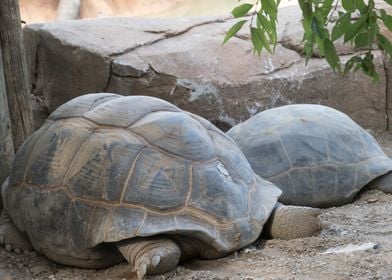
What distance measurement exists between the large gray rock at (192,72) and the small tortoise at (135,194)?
202cm

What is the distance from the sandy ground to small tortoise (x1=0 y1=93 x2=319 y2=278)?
0.06 m

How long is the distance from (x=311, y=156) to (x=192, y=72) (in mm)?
1664

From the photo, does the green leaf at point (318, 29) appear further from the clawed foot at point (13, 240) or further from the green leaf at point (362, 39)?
the clawed foot at point (13, 240)

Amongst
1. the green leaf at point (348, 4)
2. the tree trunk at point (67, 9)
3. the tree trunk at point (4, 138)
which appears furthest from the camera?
the tree trunk at point (67, 9)

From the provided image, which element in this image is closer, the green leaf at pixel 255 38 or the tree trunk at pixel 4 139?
the green leaf at pixel 255 38

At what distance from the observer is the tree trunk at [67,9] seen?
15.0 metres

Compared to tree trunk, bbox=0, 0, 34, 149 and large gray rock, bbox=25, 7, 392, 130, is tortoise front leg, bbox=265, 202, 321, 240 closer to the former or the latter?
tree trunk, bbox=0, 0, 34, 149

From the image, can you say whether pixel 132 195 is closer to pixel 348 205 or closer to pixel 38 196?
pixel 38 196

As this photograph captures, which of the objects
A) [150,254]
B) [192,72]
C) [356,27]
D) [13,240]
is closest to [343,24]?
[356,27]

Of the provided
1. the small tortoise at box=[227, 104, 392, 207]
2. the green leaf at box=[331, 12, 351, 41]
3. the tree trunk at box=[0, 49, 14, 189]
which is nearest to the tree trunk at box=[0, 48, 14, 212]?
the tree trunk at box=[0, 49, 14, 189]

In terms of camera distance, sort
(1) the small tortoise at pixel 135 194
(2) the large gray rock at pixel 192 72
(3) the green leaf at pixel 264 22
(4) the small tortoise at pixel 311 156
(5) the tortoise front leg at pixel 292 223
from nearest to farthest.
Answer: (3) the green leaf at pixel 264 22 < (1) the small tortoise at pixel 135 194 < (5) the tortoise front leg at pixel 292 223 < (4) the small tortoise at pixel 311 156 < (2) the large gray rock at pixel 192 72

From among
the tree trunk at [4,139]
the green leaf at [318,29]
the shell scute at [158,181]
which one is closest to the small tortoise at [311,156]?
the shell scute at [158,181]

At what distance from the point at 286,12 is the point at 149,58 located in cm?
186

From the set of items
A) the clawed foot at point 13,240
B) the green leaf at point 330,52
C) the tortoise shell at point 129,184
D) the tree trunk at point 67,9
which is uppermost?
the green leaf at point 330,52
